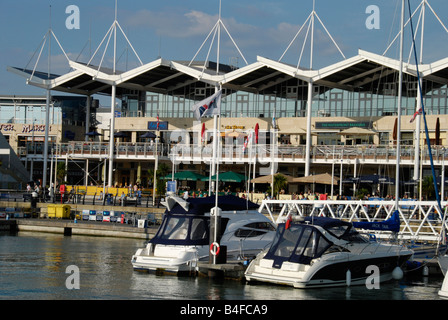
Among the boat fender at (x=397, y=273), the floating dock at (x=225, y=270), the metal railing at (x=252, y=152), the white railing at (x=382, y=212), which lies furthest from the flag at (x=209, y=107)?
the metal railing at (x=252, y=152)

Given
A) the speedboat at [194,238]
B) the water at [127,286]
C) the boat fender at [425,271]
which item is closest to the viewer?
the water at [127,286]

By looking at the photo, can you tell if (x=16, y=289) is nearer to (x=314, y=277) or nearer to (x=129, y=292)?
(x=129, y=292)

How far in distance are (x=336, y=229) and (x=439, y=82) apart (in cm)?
3063

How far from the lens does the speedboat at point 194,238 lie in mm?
24062

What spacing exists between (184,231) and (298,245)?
4570 millimetres

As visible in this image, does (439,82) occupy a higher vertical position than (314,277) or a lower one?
higher

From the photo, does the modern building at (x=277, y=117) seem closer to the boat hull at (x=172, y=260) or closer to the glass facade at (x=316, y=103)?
the glass facade at (x=316, y=103)

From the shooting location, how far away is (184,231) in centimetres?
2470

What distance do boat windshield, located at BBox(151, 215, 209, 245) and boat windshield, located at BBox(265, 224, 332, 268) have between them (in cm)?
307

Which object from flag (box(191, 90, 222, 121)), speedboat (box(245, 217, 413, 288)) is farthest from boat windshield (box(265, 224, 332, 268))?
flag (box(191, 90, 222, 121))

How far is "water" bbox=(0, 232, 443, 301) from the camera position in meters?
20.6

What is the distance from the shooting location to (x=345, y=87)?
5534 cm
